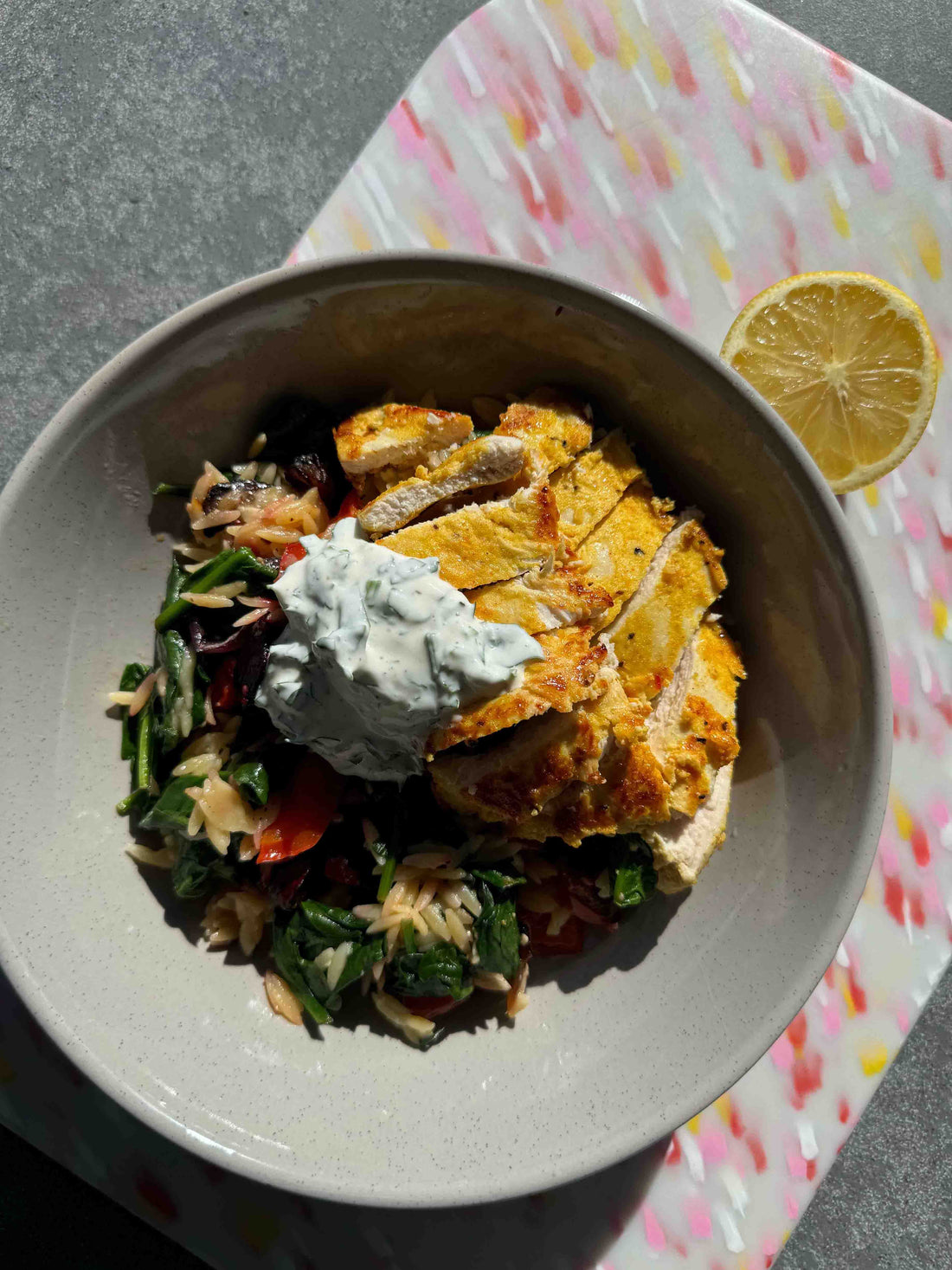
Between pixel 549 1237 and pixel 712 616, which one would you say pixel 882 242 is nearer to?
pixel 712 616

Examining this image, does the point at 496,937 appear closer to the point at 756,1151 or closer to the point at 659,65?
the point at 756,1151

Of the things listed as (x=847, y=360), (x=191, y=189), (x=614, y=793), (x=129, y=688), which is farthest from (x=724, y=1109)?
(x=191, y=189)

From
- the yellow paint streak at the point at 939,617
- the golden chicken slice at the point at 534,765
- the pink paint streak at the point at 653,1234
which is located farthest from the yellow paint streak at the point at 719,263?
the pink paint streak at the point at 653,1234

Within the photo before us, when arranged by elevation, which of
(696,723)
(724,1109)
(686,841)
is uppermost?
(696,723)

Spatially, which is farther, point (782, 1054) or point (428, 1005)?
point (782, 1054)

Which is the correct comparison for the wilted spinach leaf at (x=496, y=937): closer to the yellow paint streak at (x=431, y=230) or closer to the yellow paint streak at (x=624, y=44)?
the yellow paint streak at (x=431, y=230)

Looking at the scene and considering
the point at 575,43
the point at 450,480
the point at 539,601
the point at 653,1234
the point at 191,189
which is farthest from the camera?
the point at 191,189

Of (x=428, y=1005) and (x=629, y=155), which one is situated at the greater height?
(x=629, y=155)
